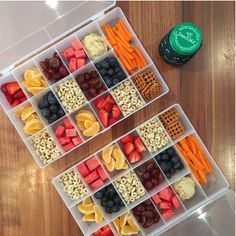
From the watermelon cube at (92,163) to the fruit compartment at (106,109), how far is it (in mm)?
85

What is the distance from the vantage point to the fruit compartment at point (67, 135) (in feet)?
3.82

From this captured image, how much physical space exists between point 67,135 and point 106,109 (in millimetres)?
114

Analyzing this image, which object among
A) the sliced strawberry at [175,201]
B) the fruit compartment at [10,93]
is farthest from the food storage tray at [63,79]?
the sliced strawberry at [175,201]

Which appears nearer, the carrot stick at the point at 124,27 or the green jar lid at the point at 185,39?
the green jar lid at the point at 185,39

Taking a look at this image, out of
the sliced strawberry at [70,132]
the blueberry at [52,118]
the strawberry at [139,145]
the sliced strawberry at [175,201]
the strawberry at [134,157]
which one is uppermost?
the blueberry at [52,118]

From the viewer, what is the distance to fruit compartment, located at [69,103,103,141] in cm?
116

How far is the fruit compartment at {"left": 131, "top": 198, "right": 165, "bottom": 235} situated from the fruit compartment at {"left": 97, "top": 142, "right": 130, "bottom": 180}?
95 mm

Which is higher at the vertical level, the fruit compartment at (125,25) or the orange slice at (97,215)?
the fruit compartment at (125,25)

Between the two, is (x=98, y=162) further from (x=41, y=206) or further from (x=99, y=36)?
(x=99, y=36)

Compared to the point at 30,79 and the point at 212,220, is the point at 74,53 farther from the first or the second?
the point at 212,220

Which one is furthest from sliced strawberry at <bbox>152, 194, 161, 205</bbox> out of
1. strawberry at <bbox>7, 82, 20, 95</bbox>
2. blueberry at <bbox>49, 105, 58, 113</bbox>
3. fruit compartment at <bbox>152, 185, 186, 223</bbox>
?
strawberry at <bbox>7, 82, 20, 95</bbox>

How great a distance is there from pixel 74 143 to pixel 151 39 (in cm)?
32

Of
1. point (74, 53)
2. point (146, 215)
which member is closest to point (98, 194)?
point (146, 215)

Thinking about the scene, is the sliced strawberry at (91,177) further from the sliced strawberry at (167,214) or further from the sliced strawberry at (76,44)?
the sliced strawberry at (76,44)
